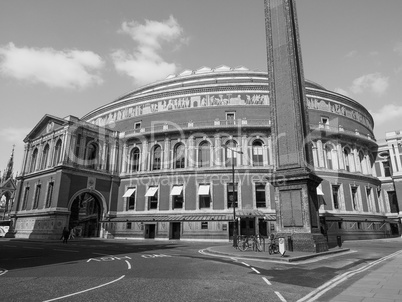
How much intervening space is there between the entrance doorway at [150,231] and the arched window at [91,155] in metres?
11.6

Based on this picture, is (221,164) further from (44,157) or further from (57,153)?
(44,157)

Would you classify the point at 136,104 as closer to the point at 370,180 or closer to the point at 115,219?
the point at 115,219

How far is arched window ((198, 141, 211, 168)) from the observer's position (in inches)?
1497

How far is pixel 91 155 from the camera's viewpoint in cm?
4000

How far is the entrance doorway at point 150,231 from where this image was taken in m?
36.5

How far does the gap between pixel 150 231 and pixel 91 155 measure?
13816 millimetres

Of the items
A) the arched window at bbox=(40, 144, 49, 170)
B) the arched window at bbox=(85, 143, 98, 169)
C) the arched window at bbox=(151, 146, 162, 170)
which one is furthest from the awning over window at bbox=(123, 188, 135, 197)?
the arched window at bbox=(40, 144, 49, 170)

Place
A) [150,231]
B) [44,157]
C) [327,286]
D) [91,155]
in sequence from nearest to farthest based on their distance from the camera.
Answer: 1. [327,286]
2. [150,231]
3. [91,155]
4. [44,157]

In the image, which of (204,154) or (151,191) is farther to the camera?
(204,154)

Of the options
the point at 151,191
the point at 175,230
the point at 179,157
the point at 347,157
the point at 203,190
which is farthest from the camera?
the point at 347,157

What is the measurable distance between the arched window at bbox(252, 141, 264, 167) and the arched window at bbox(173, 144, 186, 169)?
31.8 feet

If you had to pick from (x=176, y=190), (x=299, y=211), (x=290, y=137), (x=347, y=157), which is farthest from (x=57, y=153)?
(x=347, y=157)

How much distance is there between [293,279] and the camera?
9508 millimetres

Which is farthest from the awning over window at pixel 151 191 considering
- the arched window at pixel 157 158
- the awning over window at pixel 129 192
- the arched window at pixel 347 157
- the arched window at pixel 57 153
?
the arched window at pixel 347 157
